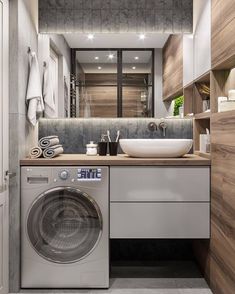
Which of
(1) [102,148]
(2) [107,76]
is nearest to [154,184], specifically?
(1) [102,148]

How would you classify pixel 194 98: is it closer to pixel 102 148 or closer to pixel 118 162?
pixel 102 148

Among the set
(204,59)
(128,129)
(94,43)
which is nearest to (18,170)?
(128,129)

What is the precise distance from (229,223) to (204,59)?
1.35 meters

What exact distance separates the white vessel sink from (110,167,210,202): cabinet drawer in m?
0.13

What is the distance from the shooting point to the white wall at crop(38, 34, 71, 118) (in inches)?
131

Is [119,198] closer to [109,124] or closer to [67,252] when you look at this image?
[67,252]

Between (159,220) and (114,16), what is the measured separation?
6.37 feet

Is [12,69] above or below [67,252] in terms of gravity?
above

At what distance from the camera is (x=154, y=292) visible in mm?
2742

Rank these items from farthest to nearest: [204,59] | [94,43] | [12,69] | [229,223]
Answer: [94,43], [204,59], [12,69], [229,223]

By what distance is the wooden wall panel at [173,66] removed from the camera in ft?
11.1

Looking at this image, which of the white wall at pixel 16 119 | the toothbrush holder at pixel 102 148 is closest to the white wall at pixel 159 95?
the toothbrush holder at pixel 102 148

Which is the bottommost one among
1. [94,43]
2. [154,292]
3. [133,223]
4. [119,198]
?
[154,292]

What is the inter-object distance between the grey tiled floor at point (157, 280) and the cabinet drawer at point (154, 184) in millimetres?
710
